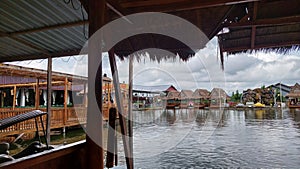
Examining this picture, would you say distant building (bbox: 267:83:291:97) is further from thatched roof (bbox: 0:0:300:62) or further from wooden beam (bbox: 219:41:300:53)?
thatched roof (bbox: 0:0:300:62)

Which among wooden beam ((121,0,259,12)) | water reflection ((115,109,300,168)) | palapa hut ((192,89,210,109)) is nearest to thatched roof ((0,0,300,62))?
wooden beam ((121,0,259,12))

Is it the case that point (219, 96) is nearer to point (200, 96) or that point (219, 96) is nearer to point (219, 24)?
point (200, 96)

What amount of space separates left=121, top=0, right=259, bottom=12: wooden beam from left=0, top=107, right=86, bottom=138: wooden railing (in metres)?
5.74

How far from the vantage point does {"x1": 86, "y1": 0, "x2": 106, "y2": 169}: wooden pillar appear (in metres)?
1.79

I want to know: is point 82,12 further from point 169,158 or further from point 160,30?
point 169,158

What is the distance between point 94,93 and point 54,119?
6.89 metres

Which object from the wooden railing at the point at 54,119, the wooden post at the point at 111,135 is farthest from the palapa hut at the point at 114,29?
the wooden railing at the point at 54,119

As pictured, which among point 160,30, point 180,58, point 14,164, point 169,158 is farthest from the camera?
point 169,158

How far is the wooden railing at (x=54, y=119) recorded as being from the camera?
6473 millimetres

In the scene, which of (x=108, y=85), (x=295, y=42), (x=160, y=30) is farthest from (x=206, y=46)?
(x=108, y=85)

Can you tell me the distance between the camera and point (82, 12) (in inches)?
95.9

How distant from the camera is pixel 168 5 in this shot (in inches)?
79.1

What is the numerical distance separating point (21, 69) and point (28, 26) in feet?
14.8

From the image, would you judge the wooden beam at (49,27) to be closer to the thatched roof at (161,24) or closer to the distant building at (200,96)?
the thatched roof at (161,24)
